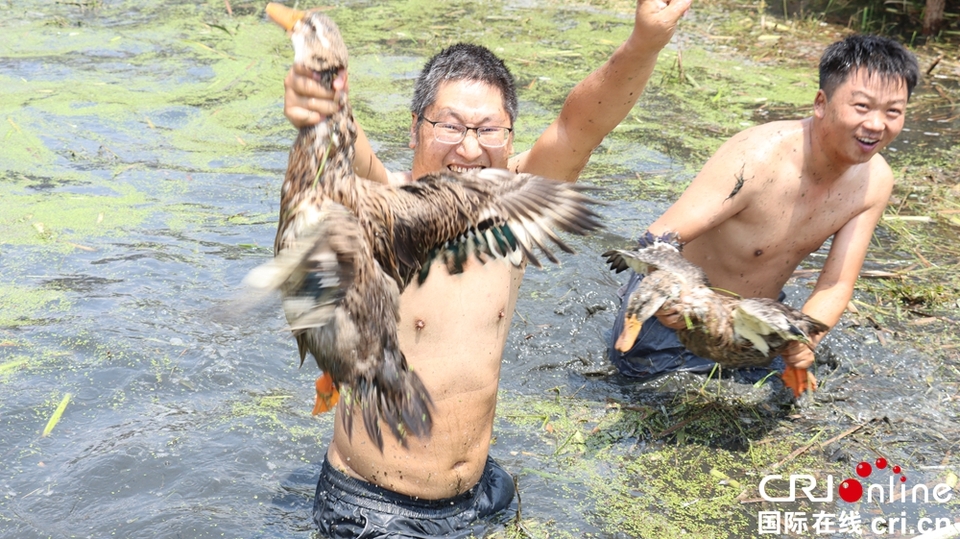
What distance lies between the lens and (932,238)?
20.9 ft

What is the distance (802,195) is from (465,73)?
6.75 feet

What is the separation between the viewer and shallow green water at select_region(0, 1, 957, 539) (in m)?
4.09

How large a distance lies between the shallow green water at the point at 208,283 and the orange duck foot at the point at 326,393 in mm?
446

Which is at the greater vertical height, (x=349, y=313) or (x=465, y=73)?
(x=465, y=73)

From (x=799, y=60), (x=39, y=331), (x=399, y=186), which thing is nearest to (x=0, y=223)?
(x=39, y=331)

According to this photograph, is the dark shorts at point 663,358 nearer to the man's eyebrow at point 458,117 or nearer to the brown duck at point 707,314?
the brown duck at point 707,314

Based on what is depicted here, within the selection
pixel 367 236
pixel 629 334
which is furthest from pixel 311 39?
pixel 629 334

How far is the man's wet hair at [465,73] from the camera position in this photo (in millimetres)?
3514

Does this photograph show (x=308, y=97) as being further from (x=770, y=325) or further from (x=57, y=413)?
(x=57, y=413)

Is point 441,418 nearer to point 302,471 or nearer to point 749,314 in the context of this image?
point 302,471

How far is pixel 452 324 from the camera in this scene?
3.45m

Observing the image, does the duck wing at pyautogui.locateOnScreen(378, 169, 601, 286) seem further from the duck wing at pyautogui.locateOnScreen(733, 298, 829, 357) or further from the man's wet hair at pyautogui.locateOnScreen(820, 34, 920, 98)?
the man's wet hair at pyautogui.locateOnScreen(820, 34, 920, 98)

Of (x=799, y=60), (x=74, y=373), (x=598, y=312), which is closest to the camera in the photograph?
(x=74, y=373)

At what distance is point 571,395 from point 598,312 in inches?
33.7
